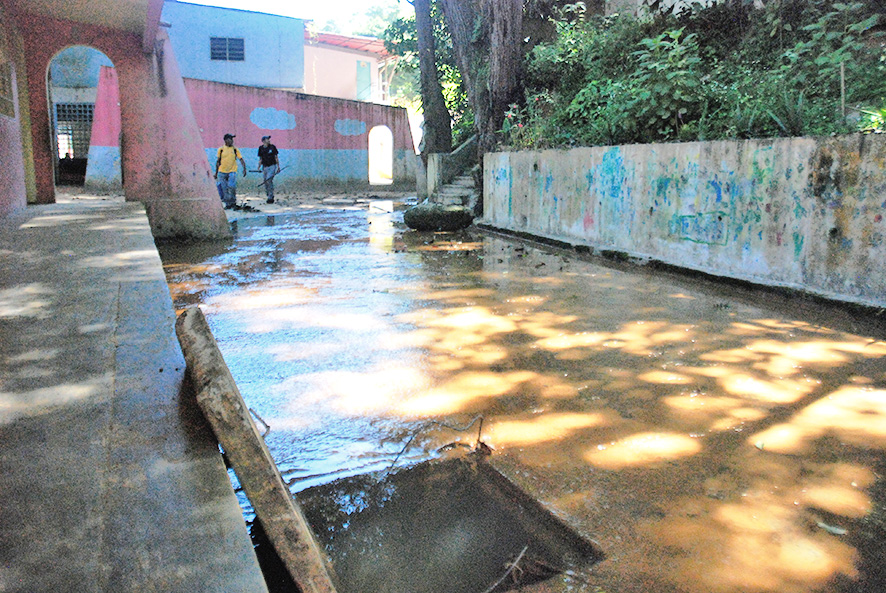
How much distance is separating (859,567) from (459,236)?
9.31 meters

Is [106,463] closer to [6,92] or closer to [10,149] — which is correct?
[10,149]

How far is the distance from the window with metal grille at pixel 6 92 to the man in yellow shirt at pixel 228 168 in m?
6.04

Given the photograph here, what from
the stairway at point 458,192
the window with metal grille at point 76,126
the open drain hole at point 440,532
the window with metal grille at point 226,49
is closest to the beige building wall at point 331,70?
the window with metal grille at point 226,49

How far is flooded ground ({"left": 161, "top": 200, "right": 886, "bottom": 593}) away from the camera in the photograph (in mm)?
2318

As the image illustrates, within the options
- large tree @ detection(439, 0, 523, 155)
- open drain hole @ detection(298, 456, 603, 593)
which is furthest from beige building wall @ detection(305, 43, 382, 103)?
open drain hole @ detection(298, 456, 603, 593)

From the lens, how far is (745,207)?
6.34 m

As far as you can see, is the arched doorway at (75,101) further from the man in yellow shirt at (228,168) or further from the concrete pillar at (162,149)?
the concrete pillar at (162,149)

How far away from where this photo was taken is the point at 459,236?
11211 mm

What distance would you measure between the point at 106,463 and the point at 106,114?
21216 mm

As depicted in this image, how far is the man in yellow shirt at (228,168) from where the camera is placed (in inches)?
577

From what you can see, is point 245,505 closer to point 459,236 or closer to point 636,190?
point 636,190

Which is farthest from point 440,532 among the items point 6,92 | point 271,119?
point 271,119

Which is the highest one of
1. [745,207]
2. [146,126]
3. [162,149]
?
[146,126]

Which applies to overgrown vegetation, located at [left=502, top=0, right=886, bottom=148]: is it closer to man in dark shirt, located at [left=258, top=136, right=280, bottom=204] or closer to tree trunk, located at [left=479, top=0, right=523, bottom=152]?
tree trunk, located at [left=479, top=0, right=523, bottom=152]
